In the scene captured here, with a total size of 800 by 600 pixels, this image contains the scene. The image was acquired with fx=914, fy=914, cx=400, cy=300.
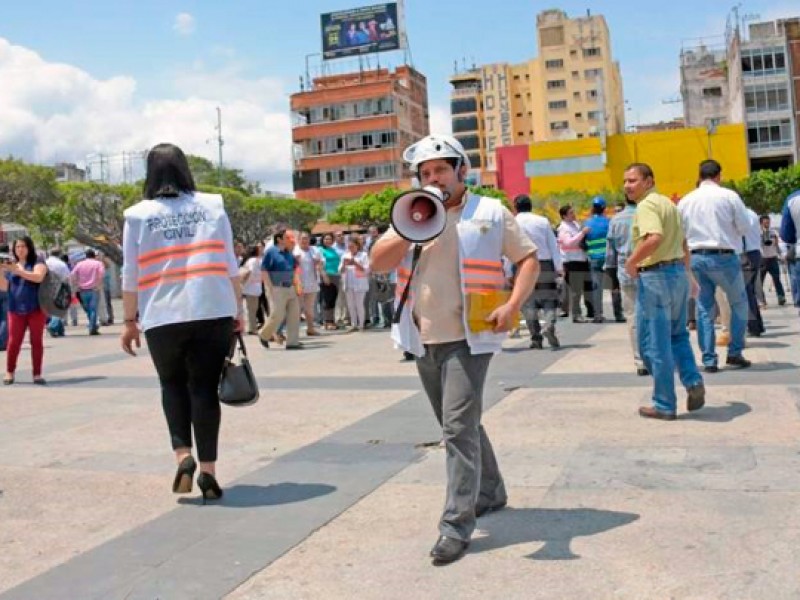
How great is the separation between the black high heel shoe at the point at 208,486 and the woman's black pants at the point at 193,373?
107 mm

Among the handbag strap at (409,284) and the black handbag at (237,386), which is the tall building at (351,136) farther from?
the handbag strap at (409,284)

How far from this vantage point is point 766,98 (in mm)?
79938

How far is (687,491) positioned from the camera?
14.4ft

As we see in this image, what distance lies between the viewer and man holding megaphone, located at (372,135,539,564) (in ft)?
12.1

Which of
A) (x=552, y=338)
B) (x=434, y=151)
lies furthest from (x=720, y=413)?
(x=552, y=338)

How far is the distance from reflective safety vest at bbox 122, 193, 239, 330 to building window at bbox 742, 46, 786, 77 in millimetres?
82911

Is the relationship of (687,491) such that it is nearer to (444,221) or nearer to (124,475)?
(444,221)

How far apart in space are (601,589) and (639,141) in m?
84.3

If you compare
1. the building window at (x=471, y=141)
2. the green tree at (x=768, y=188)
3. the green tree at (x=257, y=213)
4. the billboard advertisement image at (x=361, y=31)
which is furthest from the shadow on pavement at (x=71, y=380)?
the building window at (x=471, y=141)

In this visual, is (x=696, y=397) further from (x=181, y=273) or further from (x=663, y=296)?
(x=181, y=273)

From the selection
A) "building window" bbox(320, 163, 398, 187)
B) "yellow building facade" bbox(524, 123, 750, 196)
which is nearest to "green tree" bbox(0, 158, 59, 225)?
"yellow building facade" bbox(524, 123, 750, 196)

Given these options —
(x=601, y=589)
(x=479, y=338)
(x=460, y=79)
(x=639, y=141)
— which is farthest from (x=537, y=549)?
(x=460, y=79)

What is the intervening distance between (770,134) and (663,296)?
81799 mm

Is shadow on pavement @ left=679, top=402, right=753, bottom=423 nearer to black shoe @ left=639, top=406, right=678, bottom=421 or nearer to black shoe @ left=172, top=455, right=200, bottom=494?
black shoe @ left=639, top=406, right=678, bottom=421
